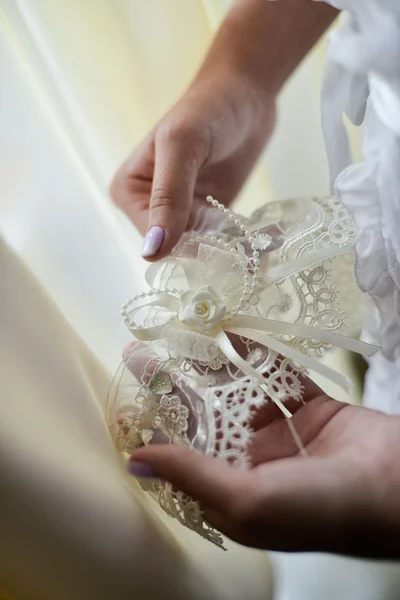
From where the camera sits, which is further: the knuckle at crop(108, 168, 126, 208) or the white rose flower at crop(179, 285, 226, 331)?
the knuckle at crop(108, 168, 126, 208)

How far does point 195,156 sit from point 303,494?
32 cm

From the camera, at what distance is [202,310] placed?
1.22 feet

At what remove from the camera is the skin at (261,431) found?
0.31 meters

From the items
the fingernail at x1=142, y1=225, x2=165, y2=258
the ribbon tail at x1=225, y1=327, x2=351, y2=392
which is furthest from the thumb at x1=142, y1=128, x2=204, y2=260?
the ribbon tail at x1=225, y1=327, x2=351, y2=392

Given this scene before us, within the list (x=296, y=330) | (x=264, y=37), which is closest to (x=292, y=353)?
(x=296, y=330)

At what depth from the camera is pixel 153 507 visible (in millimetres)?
405

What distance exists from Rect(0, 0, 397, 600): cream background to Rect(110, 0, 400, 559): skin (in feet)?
0.15

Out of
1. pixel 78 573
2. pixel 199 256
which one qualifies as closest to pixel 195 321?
pixel 199 256

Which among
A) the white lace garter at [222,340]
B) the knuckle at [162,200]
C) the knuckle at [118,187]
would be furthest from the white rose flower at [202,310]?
the knuckle at [118,187]

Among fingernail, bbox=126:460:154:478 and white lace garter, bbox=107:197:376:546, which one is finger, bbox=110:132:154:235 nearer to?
white lace garter, bbox=107:197:376:546

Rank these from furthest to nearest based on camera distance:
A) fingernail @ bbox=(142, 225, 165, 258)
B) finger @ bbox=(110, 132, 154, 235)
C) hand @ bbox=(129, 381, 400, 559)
A: 1. finger @ bbox=(110, 132, 154, 235)
2. fingernail @ bbox=(142, 225, 165, 258)
3. hand @ bbox=(129, 381, 400, 559)

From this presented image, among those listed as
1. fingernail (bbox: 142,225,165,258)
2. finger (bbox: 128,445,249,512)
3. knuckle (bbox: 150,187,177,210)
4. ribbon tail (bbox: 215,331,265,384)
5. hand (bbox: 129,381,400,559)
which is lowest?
hand (bbox: 129,381,400,559)

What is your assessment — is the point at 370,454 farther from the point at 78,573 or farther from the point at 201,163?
the point at 201,163

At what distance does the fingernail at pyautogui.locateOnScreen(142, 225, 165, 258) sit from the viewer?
0.43m
